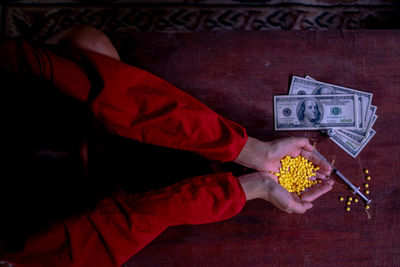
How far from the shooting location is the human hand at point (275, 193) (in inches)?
37.1

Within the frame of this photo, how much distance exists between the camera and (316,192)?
100 cm

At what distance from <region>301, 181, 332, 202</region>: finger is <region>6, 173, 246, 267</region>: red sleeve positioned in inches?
9.9

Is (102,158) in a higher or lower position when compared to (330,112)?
lower

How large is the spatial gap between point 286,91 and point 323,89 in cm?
14

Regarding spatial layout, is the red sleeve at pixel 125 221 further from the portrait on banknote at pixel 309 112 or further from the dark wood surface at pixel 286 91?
the portrait on banknote at pixel 309 112

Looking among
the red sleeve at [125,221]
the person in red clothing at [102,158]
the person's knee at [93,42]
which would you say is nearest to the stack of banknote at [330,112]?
the person in red clothing at [102,158]

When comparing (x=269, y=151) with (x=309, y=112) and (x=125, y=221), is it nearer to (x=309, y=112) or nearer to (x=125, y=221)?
(x=309, y=112)

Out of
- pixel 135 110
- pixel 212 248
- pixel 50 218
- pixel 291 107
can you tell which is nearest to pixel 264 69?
pixel 291 107

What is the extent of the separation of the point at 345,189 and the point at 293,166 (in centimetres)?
20

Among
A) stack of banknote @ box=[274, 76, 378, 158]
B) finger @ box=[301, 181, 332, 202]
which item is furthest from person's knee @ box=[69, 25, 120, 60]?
finger @ box=[301, 181, 332, 202]

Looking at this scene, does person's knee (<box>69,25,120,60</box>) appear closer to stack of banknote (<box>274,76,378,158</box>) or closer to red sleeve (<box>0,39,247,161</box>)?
red sleeve (<box>0,39,247,161</box>)

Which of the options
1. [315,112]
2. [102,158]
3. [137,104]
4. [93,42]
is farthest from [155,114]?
[315,112]

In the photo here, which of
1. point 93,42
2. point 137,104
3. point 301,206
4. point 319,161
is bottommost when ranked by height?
point 301,206

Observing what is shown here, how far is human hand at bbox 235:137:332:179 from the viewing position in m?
0.97
